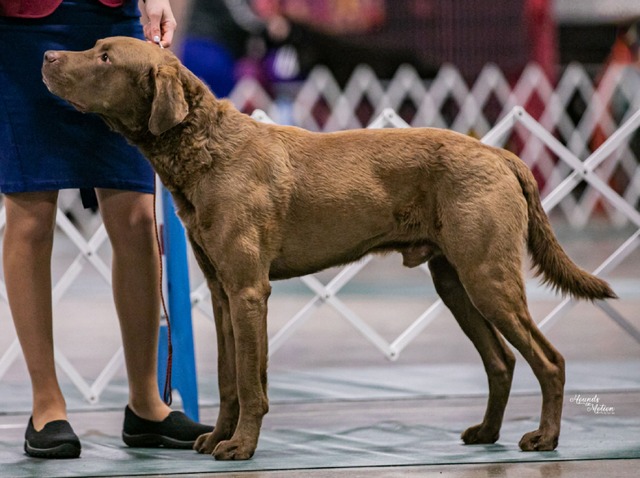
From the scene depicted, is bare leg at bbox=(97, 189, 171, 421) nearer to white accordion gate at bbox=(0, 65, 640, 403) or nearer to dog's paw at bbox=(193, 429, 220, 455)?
dog's paw at bbox=(193, 429, 220, 455)

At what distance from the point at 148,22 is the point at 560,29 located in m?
10.00

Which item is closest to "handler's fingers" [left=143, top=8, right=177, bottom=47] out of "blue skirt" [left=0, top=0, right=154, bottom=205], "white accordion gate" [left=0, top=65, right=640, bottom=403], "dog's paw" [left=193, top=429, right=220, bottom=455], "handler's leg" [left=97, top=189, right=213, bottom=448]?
"blue skirt" [left=0, top=0, right=154, bottom=205]

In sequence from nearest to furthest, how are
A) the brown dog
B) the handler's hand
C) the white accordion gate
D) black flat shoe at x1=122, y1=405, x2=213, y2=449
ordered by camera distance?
the brown dog → the handler's hand → black flat shoe at x1=122, y1=405, x2=213, y2=449 → the white accordion gate

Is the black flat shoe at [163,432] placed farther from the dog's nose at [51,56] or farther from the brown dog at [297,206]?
the dog's nose at [51,56]

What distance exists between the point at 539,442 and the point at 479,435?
204mm

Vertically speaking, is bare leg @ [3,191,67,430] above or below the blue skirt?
below

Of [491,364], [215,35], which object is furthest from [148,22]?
[215,35]

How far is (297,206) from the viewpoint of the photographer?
302 cm

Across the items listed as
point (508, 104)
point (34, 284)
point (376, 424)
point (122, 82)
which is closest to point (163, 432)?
point (34, 284)

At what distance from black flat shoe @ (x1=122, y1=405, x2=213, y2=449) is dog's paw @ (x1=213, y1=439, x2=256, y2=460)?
296 mm

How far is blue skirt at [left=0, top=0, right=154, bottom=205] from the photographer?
310 centimetres

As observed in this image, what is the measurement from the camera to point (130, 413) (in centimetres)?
328

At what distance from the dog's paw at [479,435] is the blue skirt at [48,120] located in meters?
1.25

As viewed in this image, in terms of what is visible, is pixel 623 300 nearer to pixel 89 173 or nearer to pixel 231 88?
pixel 89 173
